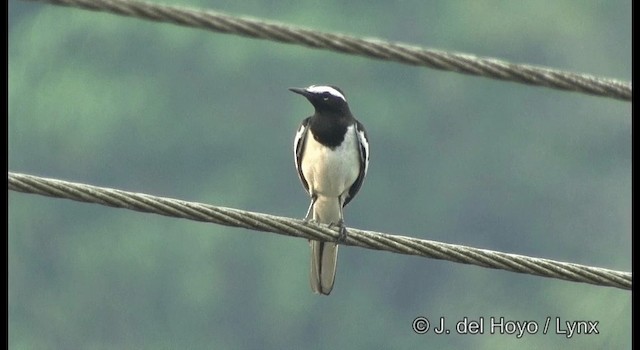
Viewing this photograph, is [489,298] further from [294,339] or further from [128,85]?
[128,85]

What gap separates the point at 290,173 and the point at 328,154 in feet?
77.4

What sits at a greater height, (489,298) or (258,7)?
(258,7)

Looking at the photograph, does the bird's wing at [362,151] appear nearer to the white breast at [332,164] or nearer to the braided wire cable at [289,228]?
the white breast at [332,164]

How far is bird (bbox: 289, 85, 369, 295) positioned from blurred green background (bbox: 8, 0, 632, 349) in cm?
1169

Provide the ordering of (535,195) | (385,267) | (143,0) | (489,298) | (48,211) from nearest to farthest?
(143,0), (489,298), (385,267), (48,211), (535,195)

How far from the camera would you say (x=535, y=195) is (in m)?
38.1

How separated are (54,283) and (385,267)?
209 inches

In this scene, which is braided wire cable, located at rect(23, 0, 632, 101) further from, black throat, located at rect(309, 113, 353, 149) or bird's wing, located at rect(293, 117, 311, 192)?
bird's wing, located at rect(293, 117, 311, 192)

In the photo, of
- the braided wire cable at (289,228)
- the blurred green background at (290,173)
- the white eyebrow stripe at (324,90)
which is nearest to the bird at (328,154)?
the white eyebrow stripe at (324,90)

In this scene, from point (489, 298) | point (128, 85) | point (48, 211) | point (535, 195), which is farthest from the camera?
point (128, 85)

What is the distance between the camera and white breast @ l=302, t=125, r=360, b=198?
991cm

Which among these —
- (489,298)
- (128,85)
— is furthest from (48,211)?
(489,298)

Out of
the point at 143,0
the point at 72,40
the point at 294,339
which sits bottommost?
the point at 294,339

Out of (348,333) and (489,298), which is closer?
(348,333)
